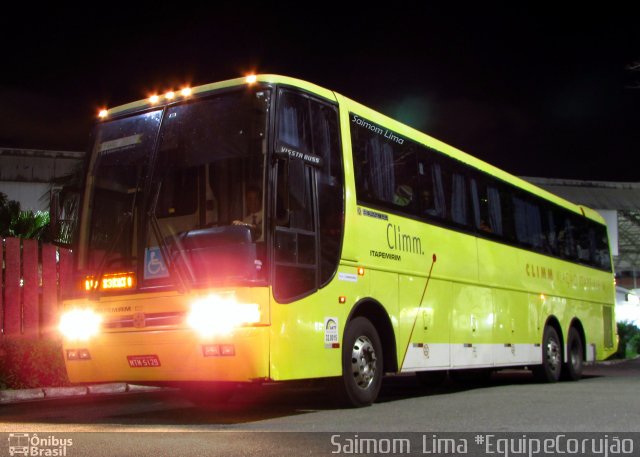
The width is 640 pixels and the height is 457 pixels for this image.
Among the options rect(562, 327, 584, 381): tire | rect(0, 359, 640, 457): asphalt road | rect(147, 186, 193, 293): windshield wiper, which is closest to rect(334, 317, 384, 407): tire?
rect(0, 359, 640, 457): asphalt road

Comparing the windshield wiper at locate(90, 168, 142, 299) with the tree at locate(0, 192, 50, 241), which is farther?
the tree at locate(0, 192, 50, 241)

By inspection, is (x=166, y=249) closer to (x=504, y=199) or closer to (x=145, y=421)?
(x=145, y=421)

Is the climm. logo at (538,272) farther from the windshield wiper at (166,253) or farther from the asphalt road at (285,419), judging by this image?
the windshield wiper at (166,253)

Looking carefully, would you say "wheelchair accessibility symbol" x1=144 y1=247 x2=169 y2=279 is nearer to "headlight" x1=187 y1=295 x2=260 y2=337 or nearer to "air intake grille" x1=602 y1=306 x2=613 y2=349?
"headlight" x1=187 y1=295 x2=260 y2=337

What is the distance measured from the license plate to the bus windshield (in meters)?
0.79

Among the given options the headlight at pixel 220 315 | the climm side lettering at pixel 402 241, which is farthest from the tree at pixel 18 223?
the headlight at pixel 220 315

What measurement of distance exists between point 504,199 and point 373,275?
5.52m

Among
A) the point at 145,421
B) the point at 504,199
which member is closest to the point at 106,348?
the point at 145,421

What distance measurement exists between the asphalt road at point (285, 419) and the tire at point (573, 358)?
3.94 meters

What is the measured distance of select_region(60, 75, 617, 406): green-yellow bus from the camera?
7773mm

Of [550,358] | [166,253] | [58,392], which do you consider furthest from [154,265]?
[550,358]

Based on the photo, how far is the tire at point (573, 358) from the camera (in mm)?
16250

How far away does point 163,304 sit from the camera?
808cm

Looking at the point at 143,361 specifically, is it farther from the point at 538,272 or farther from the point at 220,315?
the point at 538,272
